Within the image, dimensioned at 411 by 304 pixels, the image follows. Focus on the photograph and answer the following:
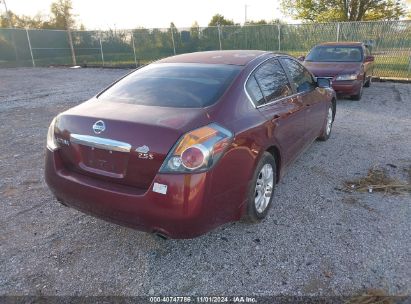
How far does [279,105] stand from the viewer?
368cm

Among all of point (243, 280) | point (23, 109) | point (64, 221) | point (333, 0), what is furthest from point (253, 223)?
point (333, 0)

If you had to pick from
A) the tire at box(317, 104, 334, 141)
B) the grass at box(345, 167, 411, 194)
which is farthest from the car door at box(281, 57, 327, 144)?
the grass at box(345, 167, 411, 194)

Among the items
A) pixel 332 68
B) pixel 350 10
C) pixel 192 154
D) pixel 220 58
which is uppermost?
pixel 350 10

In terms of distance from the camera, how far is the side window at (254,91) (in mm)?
3275

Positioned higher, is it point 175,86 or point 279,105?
point 175,86

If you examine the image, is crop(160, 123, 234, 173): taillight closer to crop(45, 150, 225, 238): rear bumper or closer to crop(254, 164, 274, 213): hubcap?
crop(45, 150, 225, 238): rear bumper

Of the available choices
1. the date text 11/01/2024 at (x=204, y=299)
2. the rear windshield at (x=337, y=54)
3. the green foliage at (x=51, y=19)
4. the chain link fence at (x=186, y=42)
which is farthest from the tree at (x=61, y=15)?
the date text 11/01/2024 at (x=204, y=299)

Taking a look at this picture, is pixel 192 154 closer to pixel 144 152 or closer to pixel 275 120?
pixel 144 152

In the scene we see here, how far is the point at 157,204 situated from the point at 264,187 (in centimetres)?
131

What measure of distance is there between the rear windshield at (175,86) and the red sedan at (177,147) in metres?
0.01

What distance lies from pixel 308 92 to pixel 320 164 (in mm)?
1072

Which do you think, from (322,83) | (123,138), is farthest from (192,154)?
(322,83)

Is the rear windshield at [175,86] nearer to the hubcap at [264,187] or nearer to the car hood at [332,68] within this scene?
the hubcap at [264,187]

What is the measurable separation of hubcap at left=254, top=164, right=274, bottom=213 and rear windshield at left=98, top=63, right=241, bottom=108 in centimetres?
88
